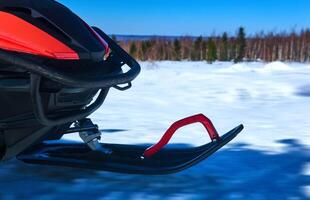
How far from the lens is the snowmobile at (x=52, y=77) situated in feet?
6.70

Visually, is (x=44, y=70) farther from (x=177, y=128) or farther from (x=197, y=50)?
(x=197, y=50)

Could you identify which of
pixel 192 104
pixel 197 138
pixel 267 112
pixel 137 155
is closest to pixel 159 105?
pixel 192 104

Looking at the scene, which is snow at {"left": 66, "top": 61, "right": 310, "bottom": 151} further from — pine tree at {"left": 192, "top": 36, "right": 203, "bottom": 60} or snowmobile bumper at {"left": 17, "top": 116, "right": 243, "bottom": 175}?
pine tree at {"left": 192, "top": 36, "right": 203, "bottom": 60}

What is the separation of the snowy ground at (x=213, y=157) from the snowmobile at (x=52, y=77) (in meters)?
0.12

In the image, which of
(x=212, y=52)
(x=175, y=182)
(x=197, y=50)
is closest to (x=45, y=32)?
(x=175, y=182)

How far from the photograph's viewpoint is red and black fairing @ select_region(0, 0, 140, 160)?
2.03m

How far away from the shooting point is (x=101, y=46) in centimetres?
236

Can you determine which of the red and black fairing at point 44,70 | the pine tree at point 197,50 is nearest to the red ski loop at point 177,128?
the red and black fairing at point 44,70

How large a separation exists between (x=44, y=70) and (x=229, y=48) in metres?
30.8

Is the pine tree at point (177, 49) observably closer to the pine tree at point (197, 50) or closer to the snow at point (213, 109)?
the pine tree at point (197, 50)

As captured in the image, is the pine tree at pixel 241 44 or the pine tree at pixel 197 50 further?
the pine tree at pixel 197 50

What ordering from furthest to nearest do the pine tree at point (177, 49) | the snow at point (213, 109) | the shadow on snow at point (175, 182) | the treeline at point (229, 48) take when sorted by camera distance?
1. the pine tree at point (177, 49)
2. the treeline at point (229, 48)
3. the snow at point (213, 109)
4. the shadow on snow at point (175, 182)

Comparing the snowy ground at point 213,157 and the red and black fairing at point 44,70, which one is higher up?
the red and black fairing at point 44,70

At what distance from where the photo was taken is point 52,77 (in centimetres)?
202
